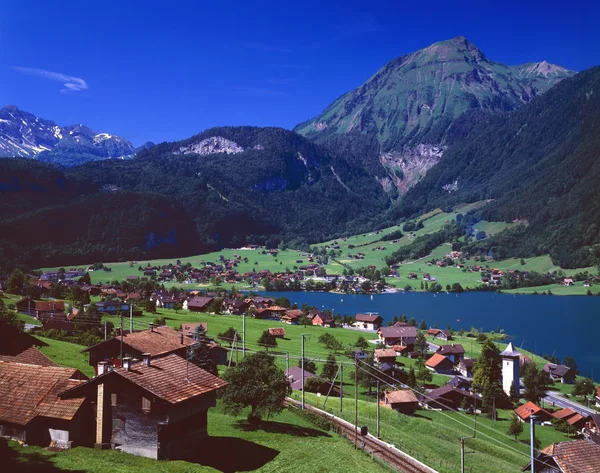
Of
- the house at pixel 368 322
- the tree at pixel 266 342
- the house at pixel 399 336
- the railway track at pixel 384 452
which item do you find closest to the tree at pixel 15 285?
the tree at pixel 266 342

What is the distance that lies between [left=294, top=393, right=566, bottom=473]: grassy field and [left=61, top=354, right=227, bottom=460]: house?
14719 millimetres

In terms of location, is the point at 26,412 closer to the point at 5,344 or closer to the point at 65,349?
the point at 5,344

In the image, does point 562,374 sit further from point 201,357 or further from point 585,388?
point 201,357

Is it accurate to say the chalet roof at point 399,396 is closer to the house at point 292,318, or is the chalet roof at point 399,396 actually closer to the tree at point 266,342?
the tree at point 266,342

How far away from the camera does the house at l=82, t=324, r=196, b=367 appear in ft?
121

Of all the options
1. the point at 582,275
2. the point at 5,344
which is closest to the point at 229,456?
the point at 5,344

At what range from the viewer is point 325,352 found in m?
70.4

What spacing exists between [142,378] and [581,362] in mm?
83310

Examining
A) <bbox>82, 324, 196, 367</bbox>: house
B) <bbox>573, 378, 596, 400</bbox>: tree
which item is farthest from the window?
<bbox>573, 378, 596, 400</bbox>: tree

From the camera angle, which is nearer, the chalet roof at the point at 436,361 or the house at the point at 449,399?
the house at the point at 449,399

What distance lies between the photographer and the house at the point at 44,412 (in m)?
22.5

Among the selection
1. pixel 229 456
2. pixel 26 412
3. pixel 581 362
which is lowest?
pixel 581 362

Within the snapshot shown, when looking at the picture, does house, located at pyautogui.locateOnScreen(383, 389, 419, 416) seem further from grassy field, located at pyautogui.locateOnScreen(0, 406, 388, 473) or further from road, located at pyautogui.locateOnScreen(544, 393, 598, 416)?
road, located at pyautogui.locateOnScreen(544, 393, 598, 416)

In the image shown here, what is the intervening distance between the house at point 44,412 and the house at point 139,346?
404 inches
